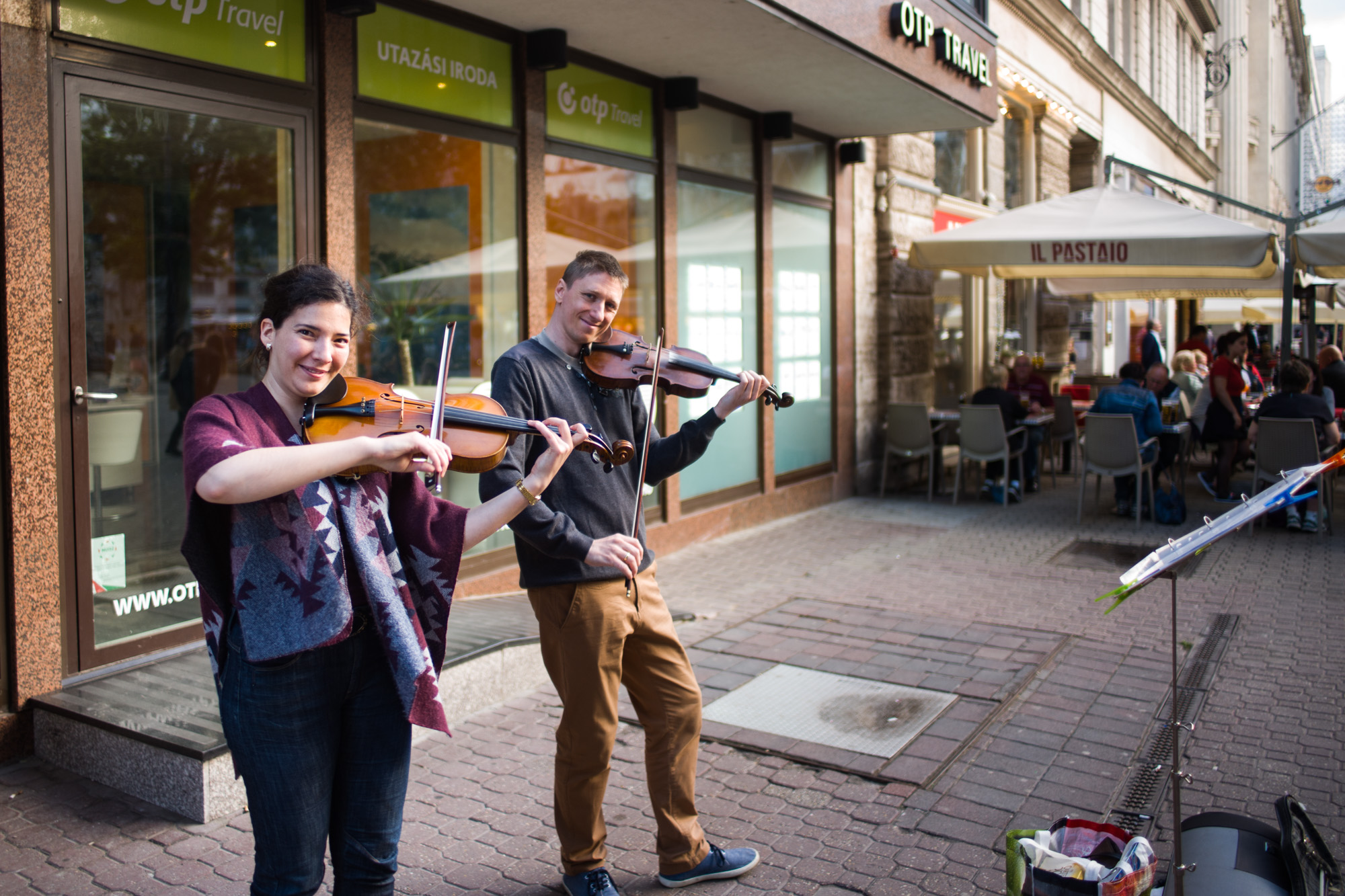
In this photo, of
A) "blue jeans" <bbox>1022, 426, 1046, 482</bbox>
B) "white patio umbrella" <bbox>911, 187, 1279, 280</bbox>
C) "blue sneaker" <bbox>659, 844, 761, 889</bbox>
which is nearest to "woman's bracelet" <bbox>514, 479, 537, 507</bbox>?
"blue sneaker" <bbox>659, 844, 761, 889</bbox>

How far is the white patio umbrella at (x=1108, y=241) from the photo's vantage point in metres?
8.66

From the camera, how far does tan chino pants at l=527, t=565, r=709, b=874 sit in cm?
296

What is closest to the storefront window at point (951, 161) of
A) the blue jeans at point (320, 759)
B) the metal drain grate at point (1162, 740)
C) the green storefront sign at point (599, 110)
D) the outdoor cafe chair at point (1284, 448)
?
the outdoor cafe chair at point (1284, 448)

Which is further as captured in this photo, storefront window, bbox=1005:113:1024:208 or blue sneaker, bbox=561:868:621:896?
storefront window, bbox=1005:113:1024:208

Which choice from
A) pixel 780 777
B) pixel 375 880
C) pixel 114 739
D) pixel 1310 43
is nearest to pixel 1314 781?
pixel 780 777

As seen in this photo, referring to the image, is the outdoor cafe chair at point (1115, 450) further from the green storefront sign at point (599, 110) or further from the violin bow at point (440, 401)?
the violin bow at point (440, 401)

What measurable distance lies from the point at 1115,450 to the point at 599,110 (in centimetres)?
521

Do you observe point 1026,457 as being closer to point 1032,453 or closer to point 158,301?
point 1032,453

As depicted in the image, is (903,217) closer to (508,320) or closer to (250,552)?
(508,320)

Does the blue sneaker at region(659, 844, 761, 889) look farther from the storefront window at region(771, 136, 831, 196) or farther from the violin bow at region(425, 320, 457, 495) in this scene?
the storefront window at region(771, 136, 831, 196)

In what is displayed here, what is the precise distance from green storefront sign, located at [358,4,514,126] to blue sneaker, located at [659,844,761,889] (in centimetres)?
435

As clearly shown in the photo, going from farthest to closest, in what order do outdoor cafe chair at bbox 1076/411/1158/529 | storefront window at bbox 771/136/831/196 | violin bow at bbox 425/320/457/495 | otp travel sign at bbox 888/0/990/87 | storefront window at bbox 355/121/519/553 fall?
storefront window at bbox 771/136/831/196, outdoor cafe chair at bbox 1076/411/1158/529, otp travel sign at bbox 888/0/990/87, storefront window at bbox 355/121/519/553, violin bow at bbox 425/320/457/495

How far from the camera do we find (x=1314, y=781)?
12.8 ft

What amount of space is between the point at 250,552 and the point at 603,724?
1.24 m
